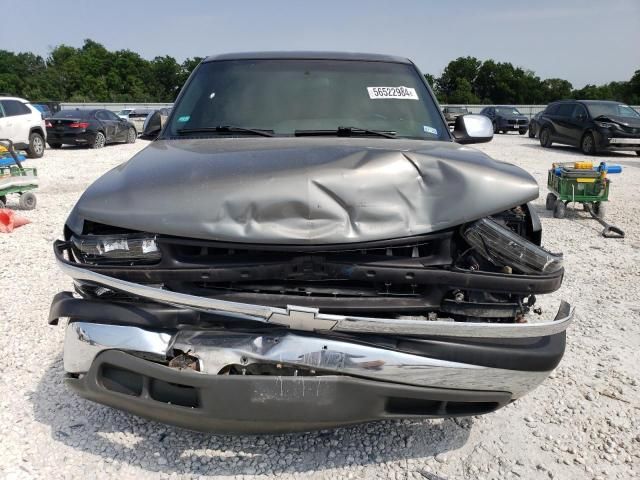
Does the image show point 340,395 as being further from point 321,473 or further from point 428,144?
point 428,144

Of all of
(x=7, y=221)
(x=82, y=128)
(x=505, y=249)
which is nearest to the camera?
(x=505, y=249)

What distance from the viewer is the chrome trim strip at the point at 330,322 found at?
1970 millimetres

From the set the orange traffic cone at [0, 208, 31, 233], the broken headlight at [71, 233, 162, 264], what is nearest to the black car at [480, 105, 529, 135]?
the orange traffic cone at [0, 208, 31, 233]

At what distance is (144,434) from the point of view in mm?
2660

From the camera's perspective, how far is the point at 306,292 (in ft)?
7.16

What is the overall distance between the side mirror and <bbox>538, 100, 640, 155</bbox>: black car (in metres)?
14.3

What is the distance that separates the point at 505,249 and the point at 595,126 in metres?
16.3

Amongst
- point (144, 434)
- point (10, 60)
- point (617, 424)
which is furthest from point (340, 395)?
point (10, 60)

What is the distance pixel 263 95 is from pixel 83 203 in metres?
1.56

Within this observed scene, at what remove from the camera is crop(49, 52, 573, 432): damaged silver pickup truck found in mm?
2012

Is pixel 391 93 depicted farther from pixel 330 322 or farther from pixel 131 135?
pixel 131 135

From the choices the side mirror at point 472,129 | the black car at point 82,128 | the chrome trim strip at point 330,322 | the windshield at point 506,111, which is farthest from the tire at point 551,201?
the windshield at point 506,111

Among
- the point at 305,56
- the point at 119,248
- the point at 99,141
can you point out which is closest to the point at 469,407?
the point at 119,248

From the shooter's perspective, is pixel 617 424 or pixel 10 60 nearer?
pixel 617 424
